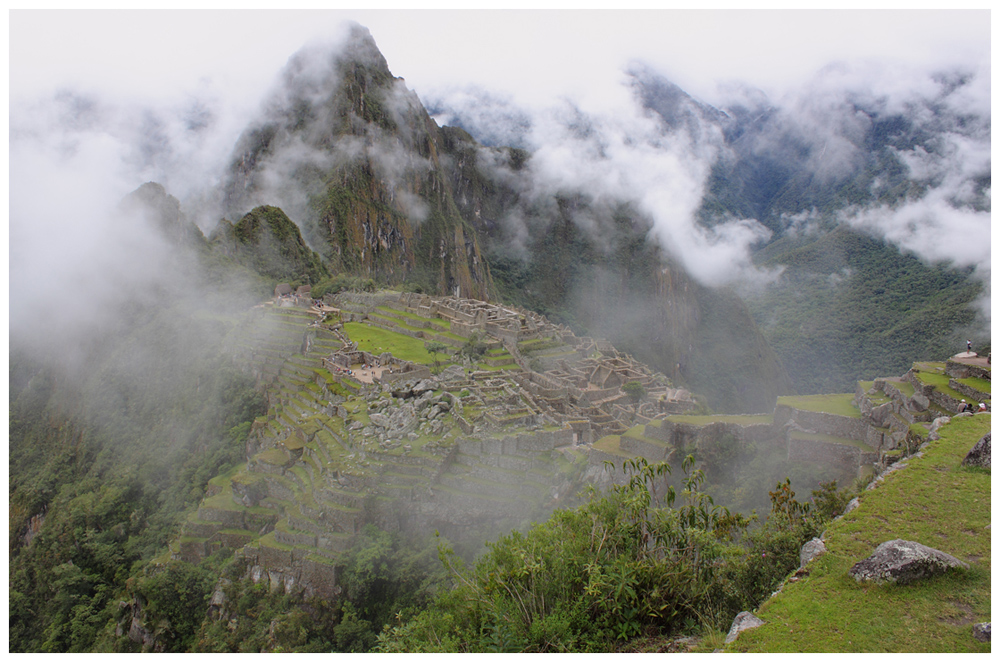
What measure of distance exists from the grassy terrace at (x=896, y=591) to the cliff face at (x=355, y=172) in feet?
306

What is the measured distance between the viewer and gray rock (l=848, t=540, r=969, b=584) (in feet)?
21.7

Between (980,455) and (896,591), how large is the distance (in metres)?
4.29

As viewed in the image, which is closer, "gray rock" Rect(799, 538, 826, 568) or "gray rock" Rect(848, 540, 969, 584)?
"gray rock" Rect(848, 540, 969, 584)

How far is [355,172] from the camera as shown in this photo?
112188 millimetres

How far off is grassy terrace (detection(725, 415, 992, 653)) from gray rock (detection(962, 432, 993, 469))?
17cm

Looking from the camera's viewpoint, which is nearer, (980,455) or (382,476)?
(980,455)

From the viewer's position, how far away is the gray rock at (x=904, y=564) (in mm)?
6629

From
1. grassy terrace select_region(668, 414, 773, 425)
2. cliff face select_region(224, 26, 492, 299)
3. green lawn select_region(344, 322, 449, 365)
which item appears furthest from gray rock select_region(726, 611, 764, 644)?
cliff face select_region(224, 26, 492, 299)

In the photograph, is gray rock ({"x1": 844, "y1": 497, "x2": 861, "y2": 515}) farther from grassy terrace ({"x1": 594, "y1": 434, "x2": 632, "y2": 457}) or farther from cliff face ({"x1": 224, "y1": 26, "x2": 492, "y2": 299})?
cliff face ({"x1": 224, "y1": 26, "x2": 492, "y2": 299})

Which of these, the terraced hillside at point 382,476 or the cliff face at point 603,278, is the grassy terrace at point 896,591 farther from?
the cliff face at point 603,278

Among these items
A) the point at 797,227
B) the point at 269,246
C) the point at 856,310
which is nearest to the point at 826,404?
the point at 269,246

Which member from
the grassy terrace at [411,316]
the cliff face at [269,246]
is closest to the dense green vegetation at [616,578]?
the grassy terrace at [411,316]

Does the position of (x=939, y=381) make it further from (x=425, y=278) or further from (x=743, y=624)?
(x=425, y=278)

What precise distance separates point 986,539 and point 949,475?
78.5 inches
